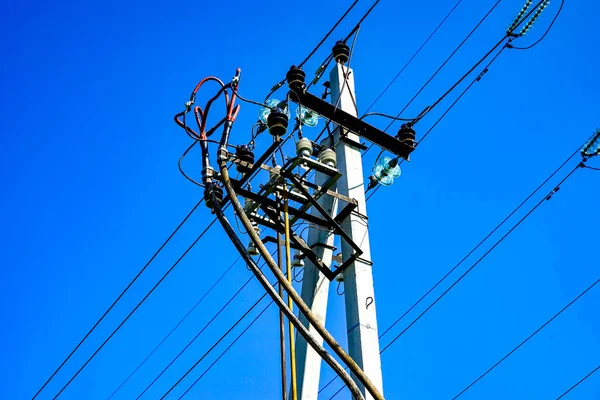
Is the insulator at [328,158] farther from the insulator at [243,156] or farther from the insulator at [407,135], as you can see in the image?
the insulator at [407,135]

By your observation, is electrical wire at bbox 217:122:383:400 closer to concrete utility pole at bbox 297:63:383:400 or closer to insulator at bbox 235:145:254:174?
concrete utility pole at bbox 297:63:383:400

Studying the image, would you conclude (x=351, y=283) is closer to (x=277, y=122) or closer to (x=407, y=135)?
(x=277, y=122)

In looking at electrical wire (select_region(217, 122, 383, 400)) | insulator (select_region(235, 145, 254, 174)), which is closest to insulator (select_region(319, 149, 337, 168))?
insulator (select_region(235, 145, 254, 174))

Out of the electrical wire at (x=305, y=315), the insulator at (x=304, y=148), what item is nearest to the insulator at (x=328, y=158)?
the insulator at (x=304, y=148)

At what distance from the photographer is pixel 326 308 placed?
8688mm

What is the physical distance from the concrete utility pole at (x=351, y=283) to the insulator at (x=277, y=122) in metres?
0.86

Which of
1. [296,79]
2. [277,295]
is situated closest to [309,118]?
[296,79]

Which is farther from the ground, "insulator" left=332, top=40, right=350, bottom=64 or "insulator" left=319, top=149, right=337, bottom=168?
"insulator" left=332, top=40, right=350, bottom=64

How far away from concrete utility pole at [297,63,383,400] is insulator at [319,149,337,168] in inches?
Answer: 8.6

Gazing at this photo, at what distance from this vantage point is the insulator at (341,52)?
1022 cm

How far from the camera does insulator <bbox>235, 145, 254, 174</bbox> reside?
909 cm

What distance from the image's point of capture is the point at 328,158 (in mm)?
8734

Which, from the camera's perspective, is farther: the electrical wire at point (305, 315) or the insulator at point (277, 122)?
the insulator at point (277, 122)

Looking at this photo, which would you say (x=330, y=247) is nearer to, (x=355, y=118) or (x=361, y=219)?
(x=361, y=219)
